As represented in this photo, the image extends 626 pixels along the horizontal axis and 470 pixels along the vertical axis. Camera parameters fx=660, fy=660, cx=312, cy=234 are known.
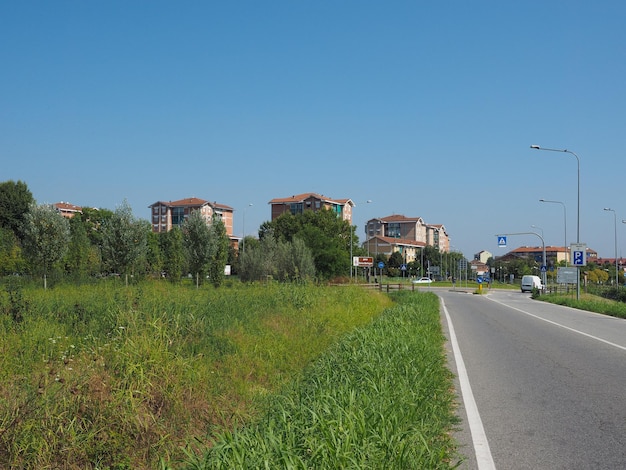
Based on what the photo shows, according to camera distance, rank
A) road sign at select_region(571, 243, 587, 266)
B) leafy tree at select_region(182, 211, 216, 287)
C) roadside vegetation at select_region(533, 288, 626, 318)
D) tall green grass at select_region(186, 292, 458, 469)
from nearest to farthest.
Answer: tall green grass at select_region(186, 292, 458, 469)
roadside vegetation at select_region(533, 288, 626, 318)
road sign at select_region(571, 243, 587, 266)
leafy tree at select_region(182, 211, 216, 287)

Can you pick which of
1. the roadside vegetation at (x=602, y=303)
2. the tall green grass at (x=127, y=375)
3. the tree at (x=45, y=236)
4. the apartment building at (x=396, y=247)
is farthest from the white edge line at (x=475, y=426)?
the apartment building at (x=396, y=247)

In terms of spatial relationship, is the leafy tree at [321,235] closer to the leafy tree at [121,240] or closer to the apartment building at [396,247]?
the leafy tree at [121,240]

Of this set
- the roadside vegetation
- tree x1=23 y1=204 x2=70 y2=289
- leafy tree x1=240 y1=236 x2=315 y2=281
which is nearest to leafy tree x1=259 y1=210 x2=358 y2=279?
leafy tree x1=240 y1=236 x2=315 y2=281

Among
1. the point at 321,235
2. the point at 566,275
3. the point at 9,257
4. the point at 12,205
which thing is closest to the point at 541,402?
the point at 566,275

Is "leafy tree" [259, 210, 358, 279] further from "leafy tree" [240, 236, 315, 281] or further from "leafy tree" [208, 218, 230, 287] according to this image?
"leafy tree" [208, 218, 230, 287]

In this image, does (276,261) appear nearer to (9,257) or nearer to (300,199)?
(9,257)

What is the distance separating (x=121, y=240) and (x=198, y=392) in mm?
38836

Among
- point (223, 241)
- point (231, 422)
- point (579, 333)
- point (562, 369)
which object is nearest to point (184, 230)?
point (223, 241)

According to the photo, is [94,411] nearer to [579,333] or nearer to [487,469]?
[487,469]

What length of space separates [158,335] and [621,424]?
569 cm

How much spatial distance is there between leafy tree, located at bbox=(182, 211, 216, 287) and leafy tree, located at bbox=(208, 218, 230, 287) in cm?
42

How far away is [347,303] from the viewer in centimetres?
2198

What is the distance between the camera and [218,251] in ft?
176

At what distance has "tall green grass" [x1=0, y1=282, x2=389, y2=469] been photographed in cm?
570
